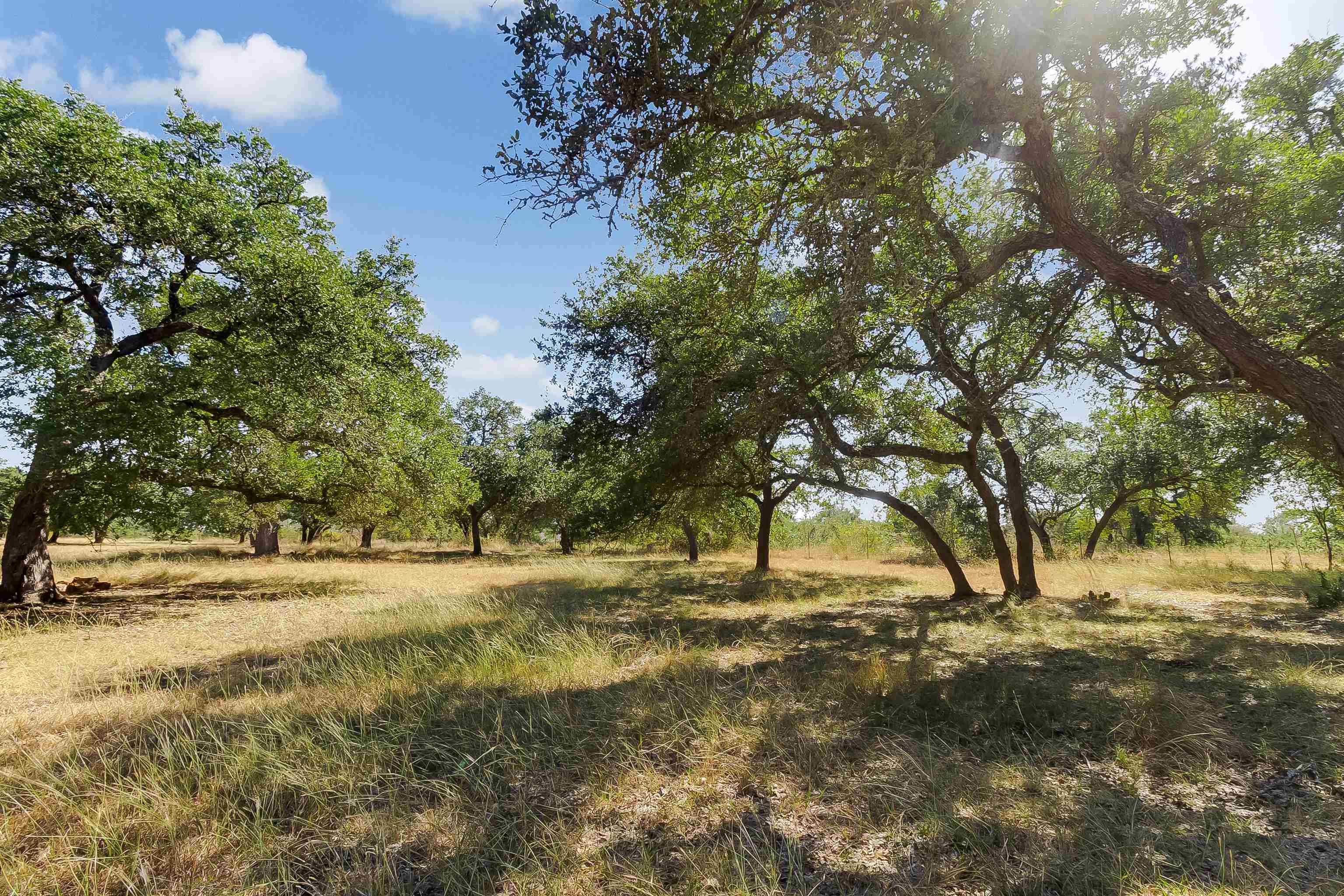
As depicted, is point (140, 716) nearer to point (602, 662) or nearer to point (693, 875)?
point (602, 662)

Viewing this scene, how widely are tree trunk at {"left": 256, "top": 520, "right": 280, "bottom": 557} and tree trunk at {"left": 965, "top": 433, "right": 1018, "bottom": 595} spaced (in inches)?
1400

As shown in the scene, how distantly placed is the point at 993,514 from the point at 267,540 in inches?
1523

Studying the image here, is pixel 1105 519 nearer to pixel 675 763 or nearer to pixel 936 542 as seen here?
pixel 936 542

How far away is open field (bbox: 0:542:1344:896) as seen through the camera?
9.33 ft

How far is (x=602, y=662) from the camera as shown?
6496 millimetres

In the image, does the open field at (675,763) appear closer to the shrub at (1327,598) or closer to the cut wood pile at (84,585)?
the shrub at (1327,598)

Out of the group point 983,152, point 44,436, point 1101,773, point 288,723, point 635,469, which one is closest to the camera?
point 1101,773

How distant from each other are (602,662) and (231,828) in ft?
12.4

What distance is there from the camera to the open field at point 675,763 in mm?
2844

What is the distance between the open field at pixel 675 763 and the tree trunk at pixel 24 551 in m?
5.28

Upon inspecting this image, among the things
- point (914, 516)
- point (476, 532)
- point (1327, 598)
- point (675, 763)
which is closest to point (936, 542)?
point (914, 516)

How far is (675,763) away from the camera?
4.08 meters

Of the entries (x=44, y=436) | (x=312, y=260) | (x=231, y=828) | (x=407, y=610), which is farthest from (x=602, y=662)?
(x=44, y=436)

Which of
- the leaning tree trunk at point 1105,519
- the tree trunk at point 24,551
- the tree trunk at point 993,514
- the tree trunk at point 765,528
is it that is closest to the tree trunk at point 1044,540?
the leaning tree trunk at point 1105,519
